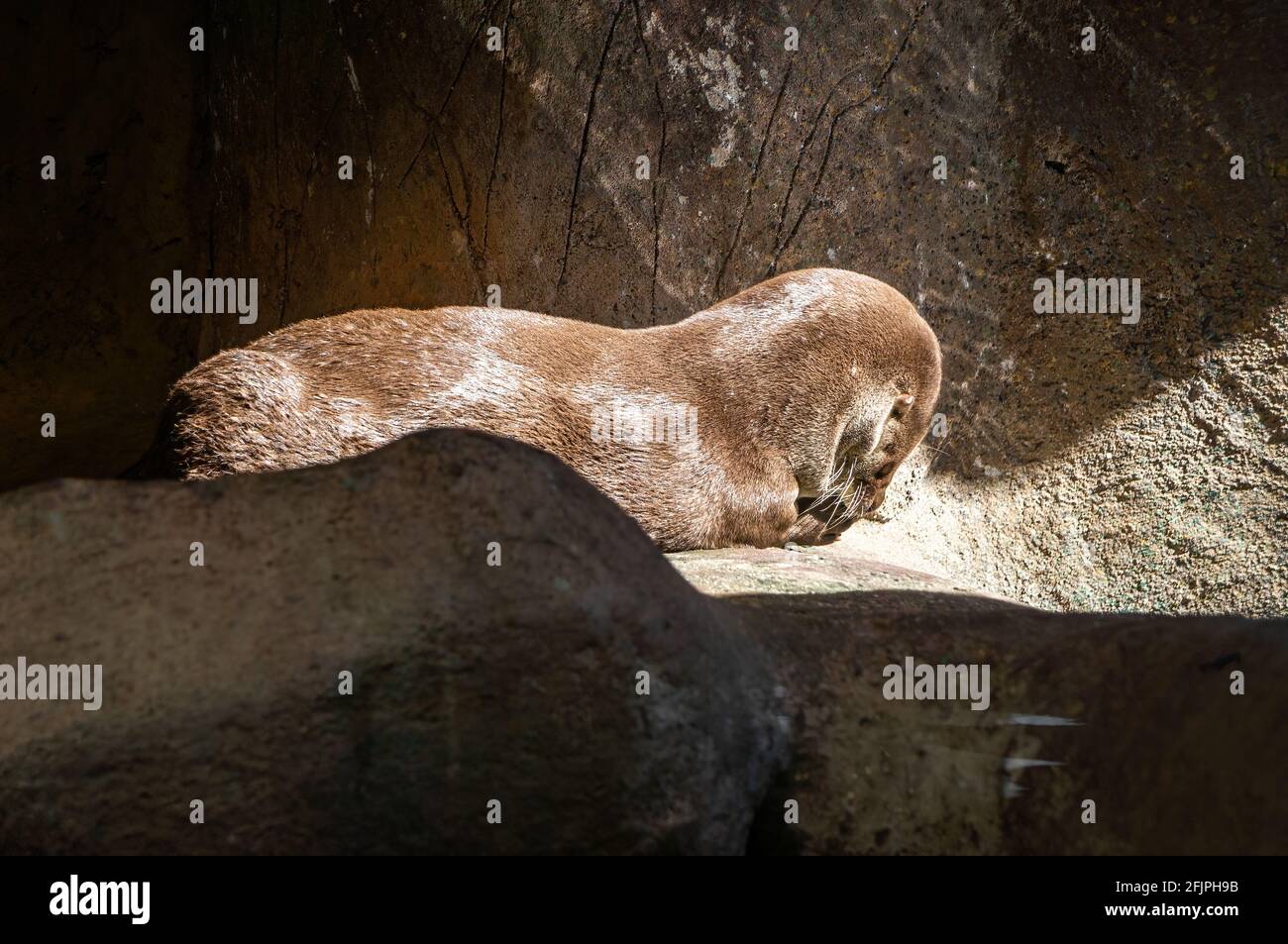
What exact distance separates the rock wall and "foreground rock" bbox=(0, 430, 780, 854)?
205 centimetres

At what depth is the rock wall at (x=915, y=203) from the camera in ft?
11.7

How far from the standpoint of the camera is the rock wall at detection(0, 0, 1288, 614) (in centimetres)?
357

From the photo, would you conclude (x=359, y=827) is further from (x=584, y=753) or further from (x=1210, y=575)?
(x=1210, y=575)

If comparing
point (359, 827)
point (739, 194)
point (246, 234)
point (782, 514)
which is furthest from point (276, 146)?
point (359, 827)

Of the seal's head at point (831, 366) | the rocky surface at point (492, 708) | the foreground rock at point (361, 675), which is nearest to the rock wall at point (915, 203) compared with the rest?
the seal's head at point (831, 366)

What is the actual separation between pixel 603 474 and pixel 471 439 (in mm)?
1119

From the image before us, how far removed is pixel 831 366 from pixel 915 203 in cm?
115

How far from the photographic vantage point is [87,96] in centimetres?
446

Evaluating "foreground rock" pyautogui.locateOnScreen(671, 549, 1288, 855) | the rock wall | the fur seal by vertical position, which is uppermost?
the rock wall

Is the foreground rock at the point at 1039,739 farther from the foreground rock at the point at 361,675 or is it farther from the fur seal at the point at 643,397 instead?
the fur seal at the point at 643,397

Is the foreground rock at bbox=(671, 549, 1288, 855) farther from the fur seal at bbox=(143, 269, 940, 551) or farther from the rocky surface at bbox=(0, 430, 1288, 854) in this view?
the fur seal at bbox=(143, 269, 940, 551)

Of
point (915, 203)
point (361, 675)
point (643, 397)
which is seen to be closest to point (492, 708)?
point (361, 675)

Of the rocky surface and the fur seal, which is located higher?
the fur seal

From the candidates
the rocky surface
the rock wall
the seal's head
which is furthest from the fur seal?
the rocky surface
